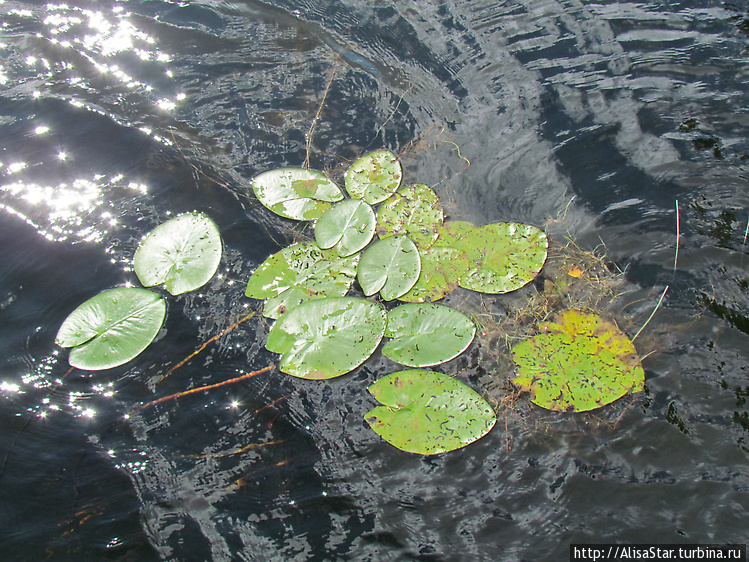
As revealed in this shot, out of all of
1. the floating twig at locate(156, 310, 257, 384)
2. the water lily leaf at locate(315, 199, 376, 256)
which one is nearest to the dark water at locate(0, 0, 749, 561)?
the floating twig at locate(156, 310, 257, 384)

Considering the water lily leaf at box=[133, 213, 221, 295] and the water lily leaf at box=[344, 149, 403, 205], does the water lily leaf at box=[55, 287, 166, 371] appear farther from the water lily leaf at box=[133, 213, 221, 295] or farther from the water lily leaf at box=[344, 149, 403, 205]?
the water lily leaf at box=[344, 149, 403, 205]

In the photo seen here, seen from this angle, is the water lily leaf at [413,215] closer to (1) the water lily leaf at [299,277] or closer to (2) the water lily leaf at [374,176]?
(2) the water lily leaf at [374,176]

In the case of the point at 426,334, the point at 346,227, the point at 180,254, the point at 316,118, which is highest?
the point at 316,118

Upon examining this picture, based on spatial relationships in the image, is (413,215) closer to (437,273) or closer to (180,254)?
(437,273)

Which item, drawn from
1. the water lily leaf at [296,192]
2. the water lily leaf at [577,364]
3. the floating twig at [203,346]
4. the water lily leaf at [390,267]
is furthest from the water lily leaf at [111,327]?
the water lily leaf at [577,364]

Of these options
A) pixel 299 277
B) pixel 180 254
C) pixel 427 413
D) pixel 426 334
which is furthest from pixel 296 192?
pixel 427 413
